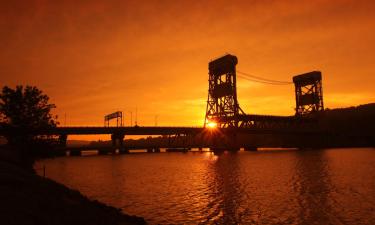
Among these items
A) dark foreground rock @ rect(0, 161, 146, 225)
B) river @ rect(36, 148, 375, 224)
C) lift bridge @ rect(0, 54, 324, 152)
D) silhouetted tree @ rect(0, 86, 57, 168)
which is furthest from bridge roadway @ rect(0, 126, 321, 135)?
dark foreground rock @ rect(0, 161, 146, 225)

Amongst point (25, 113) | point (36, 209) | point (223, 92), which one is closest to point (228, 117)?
point (223, 92)

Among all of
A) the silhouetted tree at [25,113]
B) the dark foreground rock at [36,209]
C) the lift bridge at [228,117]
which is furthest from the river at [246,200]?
the lift bridge at [228,117]

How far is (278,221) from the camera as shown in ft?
67.7

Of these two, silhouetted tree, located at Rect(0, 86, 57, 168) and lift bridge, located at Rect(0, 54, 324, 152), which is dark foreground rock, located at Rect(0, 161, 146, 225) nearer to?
silhouetted tree, located at Rect(0, 86, 57, 168)

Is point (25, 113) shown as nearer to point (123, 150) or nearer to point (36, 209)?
point (36, 209)

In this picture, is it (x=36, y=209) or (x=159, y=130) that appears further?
(x=159, y=130)

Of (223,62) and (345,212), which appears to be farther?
(223,62)

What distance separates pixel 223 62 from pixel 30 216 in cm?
11271

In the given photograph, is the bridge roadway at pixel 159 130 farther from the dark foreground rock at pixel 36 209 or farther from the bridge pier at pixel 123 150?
the dark foreground rock at pixel 36 209

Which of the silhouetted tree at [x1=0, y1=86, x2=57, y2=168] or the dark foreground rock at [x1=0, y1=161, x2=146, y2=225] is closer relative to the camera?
the dark foreground rock at [x1=0, y1=161, x2=146, y2=225]

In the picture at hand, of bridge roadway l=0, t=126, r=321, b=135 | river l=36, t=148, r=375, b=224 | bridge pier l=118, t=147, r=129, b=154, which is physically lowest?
river l=36, t=148, r=375, b=224

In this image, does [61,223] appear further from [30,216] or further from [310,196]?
[310,196]

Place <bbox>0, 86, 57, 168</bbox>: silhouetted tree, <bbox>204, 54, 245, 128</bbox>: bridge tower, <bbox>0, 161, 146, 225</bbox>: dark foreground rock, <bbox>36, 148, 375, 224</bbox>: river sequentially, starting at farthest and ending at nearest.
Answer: <bbox>204, 54, 245, 128</bbox>: bridge tower
<bbox>0, 86, 57, 168</bbox>: silhouetted tree
<bbox>36, 148, 375, 224</bbox>: river
<bbox>0, 161, 146, 225</bbox>: dark foreground rock

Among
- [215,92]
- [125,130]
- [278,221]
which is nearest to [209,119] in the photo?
[215,92]
